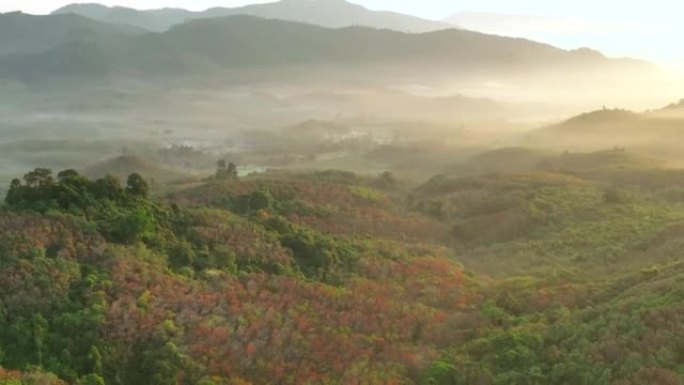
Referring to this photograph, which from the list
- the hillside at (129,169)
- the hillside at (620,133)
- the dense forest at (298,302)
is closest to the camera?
the dense forest at (298,302)

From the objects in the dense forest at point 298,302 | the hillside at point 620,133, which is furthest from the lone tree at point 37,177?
the hillside at point 620,133

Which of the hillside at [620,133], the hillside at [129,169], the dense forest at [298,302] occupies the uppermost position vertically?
the hillside at [620,133]

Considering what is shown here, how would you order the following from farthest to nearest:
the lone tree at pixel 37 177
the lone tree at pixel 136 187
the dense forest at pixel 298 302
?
the lone tree at pixel 136 187 < the lone tree at pixel 37 177 < the dense forest at pixel 298 302

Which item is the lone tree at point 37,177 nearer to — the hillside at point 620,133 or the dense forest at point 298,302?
the dense forest at point 298,302

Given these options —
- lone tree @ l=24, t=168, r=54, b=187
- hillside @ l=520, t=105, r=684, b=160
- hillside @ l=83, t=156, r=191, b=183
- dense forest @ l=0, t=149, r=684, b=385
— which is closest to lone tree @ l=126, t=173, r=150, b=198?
dense forest @ l=0, t=149, r=684, b=385

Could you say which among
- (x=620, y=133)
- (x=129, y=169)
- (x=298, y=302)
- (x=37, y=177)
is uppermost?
(x=37, y=177)

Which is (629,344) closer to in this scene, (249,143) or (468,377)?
(468,377)

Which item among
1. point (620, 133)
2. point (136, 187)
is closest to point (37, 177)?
point (136, 187)

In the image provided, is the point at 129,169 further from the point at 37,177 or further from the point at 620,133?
the point at 37,177
